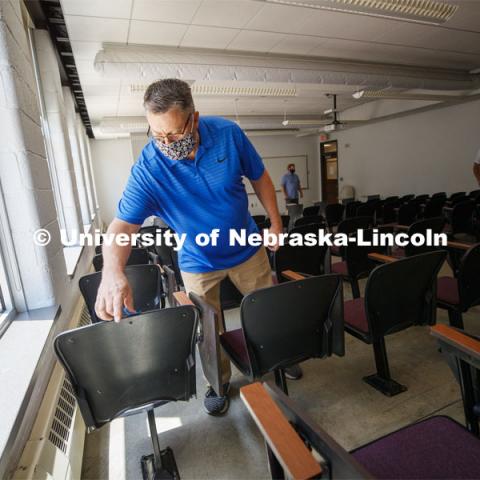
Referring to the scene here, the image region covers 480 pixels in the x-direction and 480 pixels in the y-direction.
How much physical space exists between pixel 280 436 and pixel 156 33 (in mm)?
4062

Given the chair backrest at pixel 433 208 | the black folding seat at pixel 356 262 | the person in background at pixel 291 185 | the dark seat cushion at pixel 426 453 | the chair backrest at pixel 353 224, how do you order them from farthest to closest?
the person in background at pixel 291 185 < the chair backrest at pixel 433 208 < the chair backrest at pixel 353 224 < the black folding seat at pixel 356 262 < the dark seat cushion at pixel 426 453

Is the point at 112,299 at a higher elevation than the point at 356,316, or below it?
higher

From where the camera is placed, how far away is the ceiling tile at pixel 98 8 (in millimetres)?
2836

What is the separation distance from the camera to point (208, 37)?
3695 mm

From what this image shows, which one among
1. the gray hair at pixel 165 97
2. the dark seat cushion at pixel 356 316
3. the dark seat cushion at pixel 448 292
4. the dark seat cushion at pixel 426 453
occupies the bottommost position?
the dark seat cushion at pixel 426 453

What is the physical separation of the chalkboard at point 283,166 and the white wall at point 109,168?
4688 mm

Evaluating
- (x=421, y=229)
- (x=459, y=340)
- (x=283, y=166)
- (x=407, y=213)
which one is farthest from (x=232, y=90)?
(x=283, y=166)

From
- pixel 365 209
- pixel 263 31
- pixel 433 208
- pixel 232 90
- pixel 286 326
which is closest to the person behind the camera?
pixel 286 326

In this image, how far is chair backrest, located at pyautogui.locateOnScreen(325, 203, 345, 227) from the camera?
5594mm

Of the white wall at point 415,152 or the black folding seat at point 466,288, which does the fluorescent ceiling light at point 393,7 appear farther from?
the white wall at point 415,152

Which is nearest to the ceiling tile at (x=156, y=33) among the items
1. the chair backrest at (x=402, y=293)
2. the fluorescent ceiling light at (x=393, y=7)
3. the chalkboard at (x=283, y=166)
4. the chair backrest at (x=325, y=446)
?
the fluorescent ceiling light at (x=393, y=7)

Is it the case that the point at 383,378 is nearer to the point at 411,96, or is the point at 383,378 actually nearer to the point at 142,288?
the point at 142,288

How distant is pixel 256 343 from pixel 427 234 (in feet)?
7.41

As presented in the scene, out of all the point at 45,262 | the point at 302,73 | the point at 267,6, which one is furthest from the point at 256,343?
the point at 302,73
